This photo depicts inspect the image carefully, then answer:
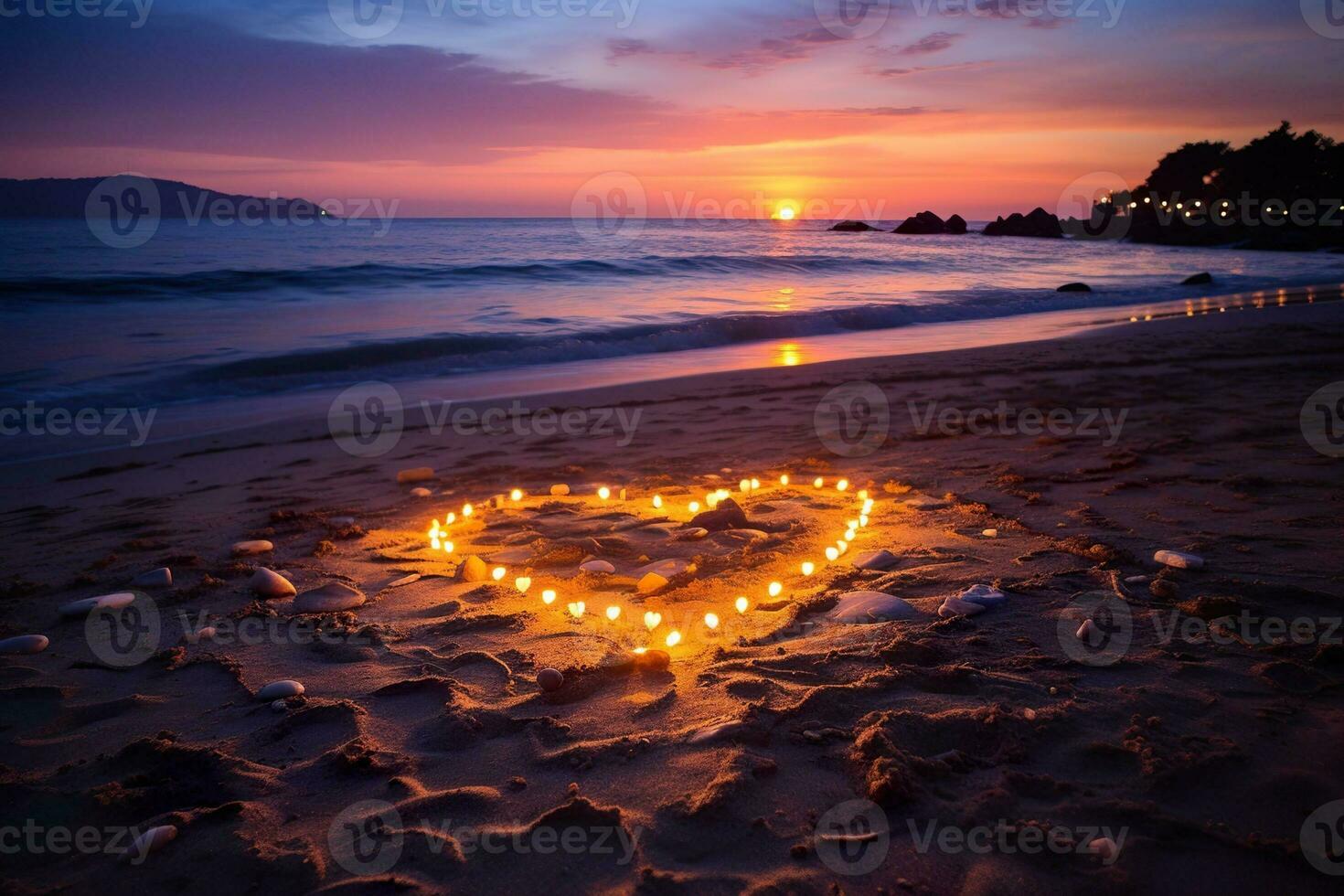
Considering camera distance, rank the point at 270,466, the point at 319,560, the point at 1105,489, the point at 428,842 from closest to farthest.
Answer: the point at 428,842, the point at 319,560, the point at 1105,489, the point at 270,466

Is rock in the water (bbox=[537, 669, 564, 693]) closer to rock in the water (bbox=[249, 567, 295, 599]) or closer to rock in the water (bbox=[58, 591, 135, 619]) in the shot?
rock in the water (bbox=[249, 567, 295, 599])

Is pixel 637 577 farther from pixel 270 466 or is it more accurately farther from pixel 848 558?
pixel 270 466

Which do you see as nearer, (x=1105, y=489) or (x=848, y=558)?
(x=848, y=558)

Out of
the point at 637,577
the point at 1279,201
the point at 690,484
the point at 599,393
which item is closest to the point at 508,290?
the point at 599,393

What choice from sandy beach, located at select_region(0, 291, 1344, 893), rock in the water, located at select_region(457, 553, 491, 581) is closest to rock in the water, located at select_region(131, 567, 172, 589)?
sandy beach, located at select_region(0, 291, 1344, 893)

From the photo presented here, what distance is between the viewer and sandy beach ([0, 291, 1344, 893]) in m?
1.68

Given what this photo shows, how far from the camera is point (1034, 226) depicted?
5675 cm

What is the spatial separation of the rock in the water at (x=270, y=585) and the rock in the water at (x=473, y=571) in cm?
73

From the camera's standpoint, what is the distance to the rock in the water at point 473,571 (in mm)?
3325

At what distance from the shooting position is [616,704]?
229cm

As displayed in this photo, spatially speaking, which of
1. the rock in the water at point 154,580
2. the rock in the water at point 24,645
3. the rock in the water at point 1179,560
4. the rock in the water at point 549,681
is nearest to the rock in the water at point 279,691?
the rock in the water at point 549,681

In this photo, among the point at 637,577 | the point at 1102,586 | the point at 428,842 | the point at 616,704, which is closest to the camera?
the point at 428,842

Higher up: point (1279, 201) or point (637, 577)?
point (1279, 201)

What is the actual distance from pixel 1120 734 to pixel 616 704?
55.5 inches
